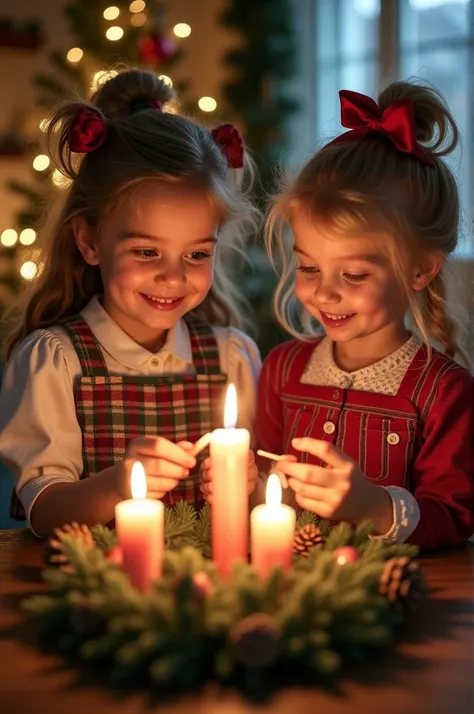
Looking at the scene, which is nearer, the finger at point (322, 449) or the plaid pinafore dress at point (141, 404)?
the finger at point (322, 449)

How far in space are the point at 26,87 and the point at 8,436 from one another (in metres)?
4.06

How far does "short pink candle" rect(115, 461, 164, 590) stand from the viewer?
959mm

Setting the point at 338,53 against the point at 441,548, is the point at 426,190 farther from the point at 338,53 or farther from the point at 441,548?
the point at 338,53

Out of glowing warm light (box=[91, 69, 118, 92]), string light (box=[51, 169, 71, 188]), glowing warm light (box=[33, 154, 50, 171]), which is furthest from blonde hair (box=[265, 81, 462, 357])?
glowing warm light (box=[33, 154, 50, 171])

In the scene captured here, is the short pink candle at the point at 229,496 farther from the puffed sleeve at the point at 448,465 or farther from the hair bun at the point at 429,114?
the hair bun at the point at 429,114

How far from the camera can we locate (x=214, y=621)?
0.88 m

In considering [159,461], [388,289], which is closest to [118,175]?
[388,289]

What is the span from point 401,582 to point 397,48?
12.3ft

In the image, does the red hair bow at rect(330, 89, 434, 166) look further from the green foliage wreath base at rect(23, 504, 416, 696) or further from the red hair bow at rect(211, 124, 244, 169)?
the green foliage wreath base at rect(23, 504, 416, 696)

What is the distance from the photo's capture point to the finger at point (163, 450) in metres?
1.16

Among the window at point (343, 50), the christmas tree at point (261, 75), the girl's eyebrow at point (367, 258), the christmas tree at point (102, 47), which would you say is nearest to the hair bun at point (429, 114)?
the girl's eyebrow at point (367, 258)

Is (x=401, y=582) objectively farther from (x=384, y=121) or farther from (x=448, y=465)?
(x=384, y=121)

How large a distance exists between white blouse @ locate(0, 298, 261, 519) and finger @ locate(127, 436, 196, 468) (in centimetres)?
34

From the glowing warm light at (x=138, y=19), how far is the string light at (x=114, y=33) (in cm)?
9
